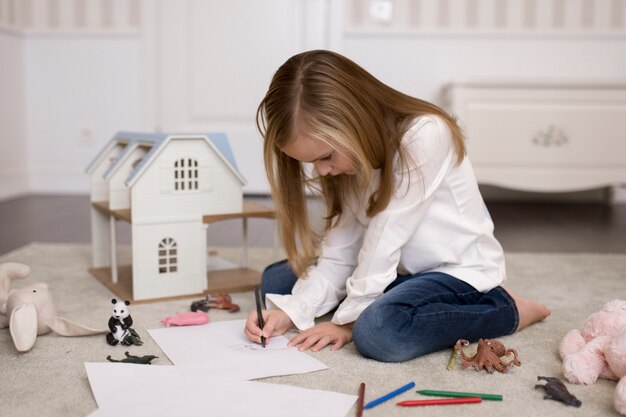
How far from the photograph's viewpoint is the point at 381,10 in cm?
320

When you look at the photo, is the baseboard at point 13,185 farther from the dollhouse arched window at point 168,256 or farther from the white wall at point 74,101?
the dollhouse arched window at point 168,256

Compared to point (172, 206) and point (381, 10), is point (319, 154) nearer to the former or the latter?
point (172, 206)

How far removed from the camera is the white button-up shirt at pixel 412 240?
1.17 meters

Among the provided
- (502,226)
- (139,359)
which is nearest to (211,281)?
(139,359)

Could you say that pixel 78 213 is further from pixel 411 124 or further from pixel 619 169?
pixel 619 169

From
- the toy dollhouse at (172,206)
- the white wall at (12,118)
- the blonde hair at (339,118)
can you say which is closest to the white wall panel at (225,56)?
the white wall at (12,118)

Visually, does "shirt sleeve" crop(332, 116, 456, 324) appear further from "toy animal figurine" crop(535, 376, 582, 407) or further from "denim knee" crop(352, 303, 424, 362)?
"toy animal figurine" crop(535, 376, 582, 407)

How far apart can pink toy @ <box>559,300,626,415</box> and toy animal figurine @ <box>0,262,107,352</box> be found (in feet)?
2.55

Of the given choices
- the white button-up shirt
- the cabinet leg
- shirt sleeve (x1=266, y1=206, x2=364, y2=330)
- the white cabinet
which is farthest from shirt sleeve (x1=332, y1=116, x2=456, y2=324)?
the cabinet leg

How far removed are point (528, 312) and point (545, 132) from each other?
168 cm

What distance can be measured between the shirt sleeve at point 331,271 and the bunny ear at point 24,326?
0.40 meters

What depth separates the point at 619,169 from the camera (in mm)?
2832

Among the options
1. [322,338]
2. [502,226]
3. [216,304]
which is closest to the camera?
[322,338]

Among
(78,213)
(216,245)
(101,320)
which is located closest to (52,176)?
(78,213)
